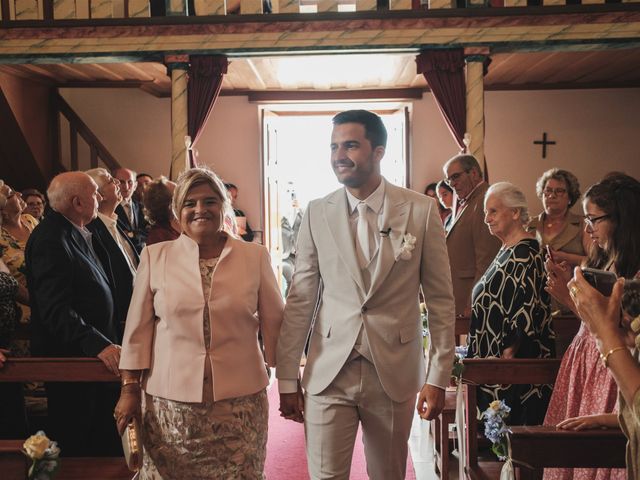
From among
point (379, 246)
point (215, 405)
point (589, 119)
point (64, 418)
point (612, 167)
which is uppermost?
point (589, 119)

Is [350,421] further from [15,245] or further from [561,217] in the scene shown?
[561,217]

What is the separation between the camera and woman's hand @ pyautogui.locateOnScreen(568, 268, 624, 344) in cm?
173

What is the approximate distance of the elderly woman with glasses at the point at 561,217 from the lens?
527 centimetres

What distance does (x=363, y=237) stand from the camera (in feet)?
8.12

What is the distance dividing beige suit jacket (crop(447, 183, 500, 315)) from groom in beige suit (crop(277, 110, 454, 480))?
2.19 m

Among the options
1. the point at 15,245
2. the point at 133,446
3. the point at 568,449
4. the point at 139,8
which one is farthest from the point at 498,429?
the point at 139,8

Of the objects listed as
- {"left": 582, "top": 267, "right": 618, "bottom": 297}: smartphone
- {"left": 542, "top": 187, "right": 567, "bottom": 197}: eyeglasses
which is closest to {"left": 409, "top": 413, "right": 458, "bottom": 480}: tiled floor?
{"left": 542, "top": 187, "right": 567, "bottom": 197}: eyeglasses

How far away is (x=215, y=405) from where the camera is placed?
2.43 metres

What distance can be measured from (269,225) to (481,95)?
152 inches

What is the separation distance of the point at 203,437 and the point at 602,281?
1469 mm

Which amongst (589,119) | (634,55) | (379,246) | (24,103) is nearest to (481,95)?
(634,55)

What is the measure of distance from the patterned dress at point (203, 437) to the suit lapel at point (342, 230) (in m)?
0.51

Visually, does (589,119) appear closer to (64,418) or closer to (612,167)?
(612,167)

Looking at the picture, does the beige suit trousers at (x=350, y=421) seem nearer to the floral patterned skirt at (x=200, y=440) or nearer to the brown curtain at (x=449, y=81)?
the floral patterned skirt at (x=200, y=440)
